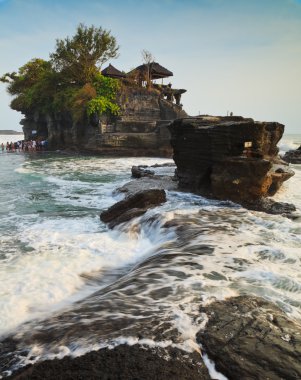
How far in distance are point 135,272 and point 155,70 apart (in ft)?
109

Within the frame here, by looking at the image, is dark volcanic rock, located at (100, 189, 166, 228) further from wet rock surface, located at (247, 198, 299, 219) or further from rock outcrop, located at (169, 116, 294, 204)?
wet rock surface, located at (247, 198, 299, 219)

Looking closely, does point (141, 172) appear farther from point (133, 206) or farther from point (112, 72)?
point (112, 72)

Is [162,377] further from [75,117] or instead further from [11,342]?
[75,117]

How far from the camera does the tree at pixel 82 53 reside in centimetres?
3186

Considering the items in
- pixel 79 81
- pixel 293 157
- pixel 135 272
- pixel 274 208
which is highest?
pixel 79 81

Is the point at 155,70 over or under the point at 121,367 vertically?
over

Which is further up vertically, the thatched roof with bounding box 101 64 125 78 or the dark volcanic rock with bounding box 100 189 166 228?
the thatched roof with bounding box 101 64 125 78

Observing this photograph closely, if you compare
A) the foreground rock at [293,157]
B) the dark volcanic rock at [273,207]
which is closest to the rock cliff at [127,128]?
the foreground rock at [293,157]

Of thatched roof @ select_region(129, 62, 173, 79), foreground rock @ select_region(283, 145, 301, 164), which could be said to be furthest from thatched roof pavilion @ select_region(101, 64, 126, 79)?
foreground rock @ select_region(283, 145, 301, 164)

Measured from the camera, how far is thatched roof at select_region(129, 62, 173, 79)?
1368 inches

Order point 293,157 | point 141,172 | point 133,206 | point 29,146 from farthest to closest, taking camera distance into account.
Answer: point 29,146
point 293,157
point 141,172
point 133,206

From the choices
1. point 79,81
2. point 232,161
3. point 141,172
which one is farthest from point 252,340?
point 79,81

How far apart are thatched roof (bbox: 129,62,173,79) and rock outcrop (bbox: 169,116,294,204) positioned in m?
26.1

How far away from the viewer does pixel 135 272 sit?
4.50 m
